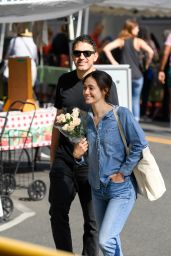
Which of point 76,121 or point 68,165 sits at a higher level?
point 76,121

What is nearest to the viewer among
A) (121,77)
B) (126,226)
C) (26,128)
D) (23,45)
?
(126,226)

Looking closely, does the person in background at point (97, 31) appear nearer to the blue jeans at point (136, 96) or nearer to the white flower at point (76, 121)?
the blue jeans at point (136, 96)

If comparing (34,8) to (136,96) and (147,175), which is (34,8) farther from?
(136,96)

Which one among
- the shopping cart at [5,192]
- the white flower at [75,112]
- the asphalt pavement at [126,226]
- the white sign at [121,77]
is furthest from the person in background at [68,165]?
the white sign at [121,77]

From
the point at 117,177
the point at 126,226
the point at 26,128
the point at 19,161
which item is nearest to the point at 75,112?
the point at 117,177

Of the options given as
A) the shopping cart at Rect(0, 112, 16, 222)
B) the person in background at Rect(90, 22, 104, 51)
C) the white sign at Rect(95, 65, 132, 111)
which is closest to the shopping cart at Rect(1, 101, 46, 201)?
the shopping cart at Rect(0, 112, 16, 222)

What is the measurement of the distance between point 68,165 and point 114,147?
72cm

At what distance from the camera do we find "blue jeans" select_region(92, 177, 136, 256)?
182 inches

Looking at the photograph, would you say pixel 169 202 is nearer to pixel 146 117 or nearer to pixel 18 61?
pixel 18 61

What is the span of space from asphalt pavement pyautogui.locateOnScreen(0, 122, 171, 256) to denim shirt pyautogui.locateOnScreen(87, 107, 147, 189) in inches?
68.9

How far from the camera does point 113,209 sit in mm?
4641

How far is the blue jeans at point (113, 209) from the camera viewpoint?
4.62 m

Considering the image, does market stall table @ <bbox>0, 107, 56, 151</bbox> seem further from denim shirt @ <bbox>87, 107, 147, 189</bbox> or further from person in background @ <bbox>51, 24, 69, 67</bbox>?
person in background @ <bbox>51, 24, 69, 67</bbox>

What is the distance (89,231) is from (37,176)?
160 inches
